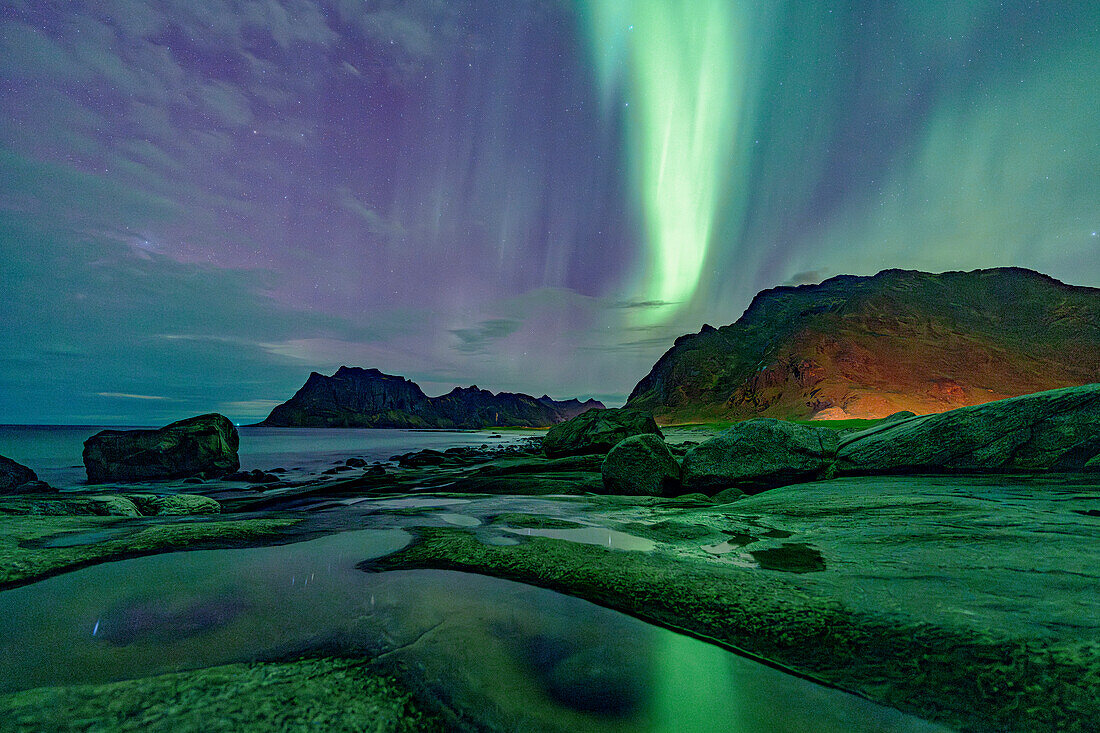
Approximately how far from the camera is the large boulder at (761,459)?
10.0 metres

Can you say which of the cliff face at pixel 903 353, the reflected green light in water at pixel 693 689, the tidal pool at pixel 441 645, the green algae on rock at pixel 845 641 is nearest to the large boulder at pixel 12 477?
the tidal pool at pixel 441 645

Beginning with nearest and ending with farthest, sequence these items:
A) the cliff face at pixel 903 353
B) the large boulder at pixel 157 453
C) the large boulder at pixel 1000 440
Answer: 1. the large boulder at pixel 1000 440
2. the large boulder at pixel 157 453
3. the cliff face at pixel 903 353

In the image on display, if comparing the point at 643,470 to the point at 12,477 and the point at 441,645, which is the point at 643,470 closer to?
the point at 441,645

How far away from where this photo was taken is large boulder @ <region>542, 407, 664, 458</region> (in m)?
21.7

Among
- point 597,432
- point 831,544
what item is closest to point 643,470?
point 831,544

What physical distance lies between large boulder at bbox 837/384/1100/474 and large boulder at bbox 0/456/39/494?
83.4 feet

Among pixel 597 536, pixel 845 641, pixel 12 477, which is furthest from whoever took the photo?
pixel 12 477

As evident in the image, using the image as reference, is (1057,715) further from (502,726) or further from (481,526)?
(481,526)

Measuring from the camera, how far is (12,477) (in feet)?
47.7

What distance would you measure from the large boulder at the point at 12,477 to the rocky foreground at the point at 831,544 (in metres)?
10.3

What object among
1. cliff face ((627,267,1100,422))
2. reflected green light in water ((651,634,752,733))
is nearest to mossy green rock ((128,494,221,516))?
reflected green light in water ((651,634,752,733))

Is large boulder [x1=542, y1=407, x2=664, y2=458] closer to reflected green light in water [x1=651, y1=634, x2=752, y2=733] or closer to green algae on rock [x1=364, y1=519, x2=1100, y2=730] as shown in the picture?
green algae on rock [x1=364, y1=519, x2=1100, y2=730]

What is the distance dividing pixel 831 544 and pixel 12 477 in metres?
24.0

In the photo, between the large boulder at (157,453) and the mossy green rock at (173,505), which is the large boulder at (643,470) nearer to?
the mossy green rock at (173,505)
